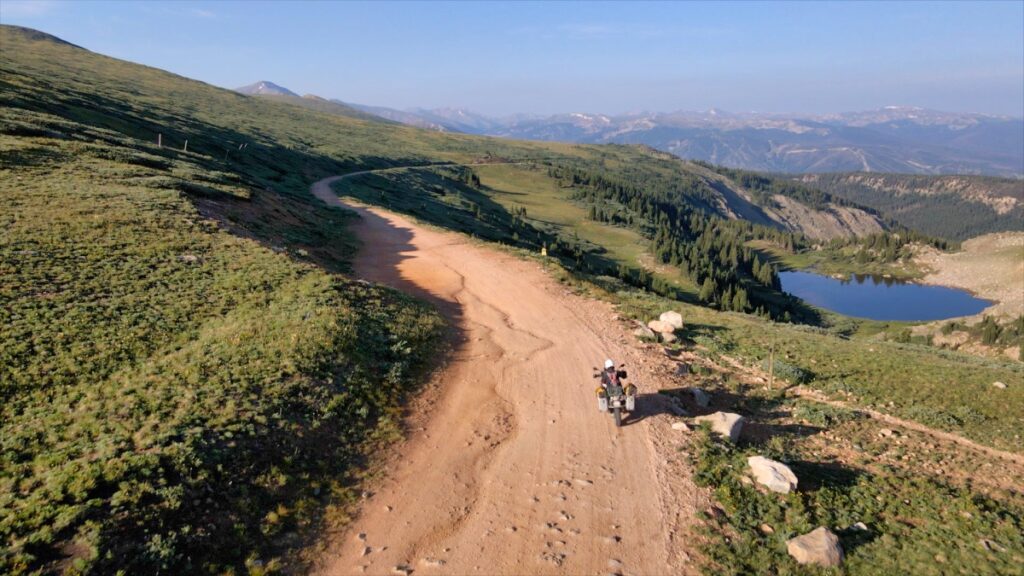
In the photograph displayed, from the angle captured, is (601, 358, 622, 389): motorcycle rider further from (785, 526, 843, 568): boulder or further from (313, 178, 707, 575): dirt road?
(785, 526, 843, 568): boulder

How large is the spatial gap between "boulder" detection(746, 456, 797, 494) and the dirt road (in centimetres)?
209

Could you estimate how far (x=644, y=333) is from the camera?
1007 inches

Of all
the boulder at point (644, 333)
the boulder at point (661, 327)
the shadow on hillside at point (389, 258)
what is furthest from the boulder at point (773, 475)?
the shadow on hillside at point (389, 258)

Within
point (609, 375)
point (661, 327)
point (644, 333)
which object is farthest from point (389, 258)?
point (609, 375)

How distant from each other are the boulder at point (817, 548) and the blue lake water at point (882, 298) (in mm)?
135521

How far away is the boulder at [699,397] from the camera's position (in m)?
19.9

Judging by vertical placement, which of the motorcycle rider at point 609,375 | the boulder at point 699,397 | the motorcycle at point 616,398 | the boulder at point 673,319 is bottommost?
the boulder at point 699,397

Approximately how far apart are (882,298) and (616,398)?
15956 cm

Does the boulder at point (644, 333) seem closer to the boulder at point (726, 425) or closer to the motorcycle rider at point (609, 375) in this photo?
the boulder at point (726, 425)

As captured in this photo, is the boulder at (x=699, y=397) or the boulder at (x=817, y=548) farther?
the boulder at (x=699, y=397)

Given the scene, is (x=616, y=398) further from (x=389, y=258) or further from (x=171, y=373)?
(x=389, y=258)

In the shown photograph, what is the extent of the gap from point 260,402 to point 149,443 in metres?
2.94

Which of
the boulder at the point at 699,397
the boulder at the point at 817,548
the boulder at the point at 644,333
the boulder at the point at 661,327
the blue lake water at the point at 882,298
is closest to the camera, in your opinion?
the boulder at the point at 817,548

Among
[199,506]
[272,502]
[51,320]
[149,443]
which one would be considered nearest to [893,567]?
[272,502]
